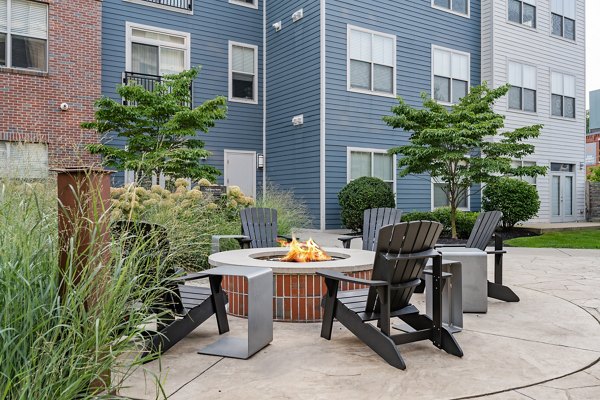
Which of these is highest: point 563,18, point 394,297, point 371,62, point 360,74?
point 563,18

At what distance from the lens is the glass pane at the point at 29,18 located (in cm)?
1120

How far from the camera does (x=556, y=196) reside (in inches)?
688

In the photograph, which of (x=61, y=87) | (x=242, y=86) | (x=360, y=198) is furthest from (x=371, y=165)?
(x=61, y=87)

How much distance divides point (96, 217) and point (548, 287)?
18.0 feet

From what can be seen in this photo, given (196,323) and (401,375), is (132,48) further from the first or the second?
(401,375)

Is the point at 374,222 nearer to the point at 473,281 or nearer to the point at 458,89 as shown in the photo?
the point at 473,281

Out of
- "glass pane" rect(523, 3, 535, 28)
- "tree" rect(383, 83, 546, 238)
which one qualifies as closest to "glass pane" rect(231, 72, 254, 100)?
"tree" rect(383, 83, 546, 238)

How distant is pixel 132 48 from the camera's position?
12.9 meters

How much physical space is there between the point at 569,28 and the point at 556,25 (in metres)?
0.79

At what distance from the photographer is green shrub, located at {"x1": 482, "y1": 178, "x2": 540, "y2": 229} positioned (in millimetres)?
13438

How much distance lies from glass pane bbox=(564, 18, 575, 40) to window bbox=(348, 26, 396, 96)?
7951mm

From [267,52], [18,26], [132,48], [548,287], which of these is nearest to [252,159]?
[267,52]

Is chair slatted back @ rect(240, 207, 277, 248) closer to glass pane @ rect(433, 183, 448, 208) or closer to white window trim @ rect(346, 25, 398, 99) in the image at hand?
white window trim @ rect(346, 25, 398, 99)

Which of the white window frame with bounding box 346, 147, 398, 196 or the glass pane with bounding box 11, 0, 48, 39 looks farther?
the white window frame with bounding box 346, 147, 398, 196
